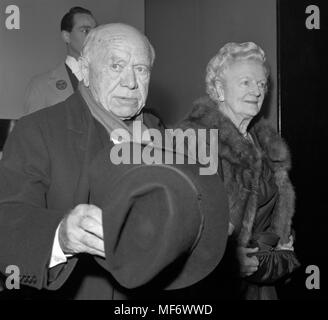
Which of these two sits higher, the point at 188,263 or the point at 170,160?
the point at 170,160

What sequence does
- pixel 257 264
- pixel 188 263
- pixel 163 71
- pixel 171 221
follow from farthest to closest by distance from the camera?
pixel 163 71
pixel 257 264
pixel 188 263
pixel 171 221

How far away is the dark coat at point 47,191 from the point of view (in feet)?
3.41

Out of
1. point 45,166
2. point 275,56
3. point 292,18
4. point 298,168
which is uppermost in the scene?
point 292,18

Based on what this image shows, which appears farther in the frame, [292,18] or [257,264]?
[292,18]

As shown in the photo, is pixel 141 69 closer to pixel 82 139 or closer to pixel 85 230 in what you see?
pixel 82 139

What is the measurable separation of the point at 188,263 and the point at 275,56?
62.0 inches

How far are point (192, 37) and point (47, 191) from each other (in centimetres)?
234

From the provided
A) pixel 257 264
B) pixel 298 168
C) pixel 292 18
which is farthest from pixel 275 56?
pixel 257 264

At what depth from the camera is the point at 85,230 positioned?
93 cm

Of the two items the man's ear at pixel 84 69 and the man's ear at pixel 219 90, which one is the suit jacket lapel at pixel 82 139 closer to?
the man's ear at pixel 84 69

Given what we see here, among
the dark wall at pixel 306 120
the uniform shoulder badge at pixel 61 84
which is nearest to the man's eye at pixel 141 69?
the dark wall at pixel 306 120

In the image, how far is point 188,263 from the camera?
1.00 metres
